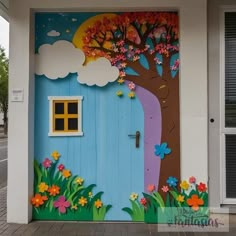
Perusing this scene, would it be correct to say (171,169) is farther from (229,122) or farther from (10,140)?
(10,140)

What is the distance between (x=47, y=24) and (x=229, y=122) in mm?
3017

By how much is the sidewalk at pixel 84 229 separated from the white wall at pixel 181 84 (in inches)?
9.5

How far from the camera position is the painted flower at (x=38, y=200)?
235 inches

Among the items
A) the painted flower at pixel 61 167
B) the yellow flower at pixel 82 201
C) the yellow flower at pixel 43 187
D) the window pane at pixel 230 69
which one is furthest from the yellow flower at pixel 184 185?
the yellow flower at pixel 43 187

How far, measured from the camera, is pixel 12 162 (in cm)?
590

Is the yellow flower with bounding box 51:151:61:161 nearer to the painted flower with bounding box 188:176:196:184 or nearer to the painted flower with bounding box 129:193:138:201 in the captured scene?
the painted flower with bounding box 129:193:138:201

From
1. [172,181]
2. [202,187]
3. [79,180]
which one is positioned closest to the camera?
[202,187]

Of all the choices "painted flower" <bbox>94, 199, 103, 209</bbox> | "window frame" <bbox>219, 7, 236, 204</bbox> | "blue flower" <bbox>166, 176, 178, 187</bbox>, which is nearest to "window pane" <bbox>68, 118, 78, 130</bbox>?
"painted flower" <bbox>94, 199, 103, 209</bbox>

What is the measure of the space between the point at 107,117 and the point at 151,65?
3.25 feet

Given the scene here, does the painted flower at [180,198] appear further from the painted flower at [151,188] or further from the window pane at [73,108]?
the window pane at [73,108]

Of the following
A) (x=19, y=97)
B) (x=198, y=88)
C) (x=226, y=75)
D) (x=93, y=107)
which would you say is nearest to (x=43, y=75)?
(x=19, y=97)

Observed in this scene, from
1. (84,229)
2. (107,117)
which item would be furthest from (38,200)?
(107,117)

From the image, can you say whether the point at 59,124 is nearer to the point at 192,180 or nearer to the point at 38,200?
the point at 38,200

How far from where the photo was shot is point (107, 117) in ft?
19.9
